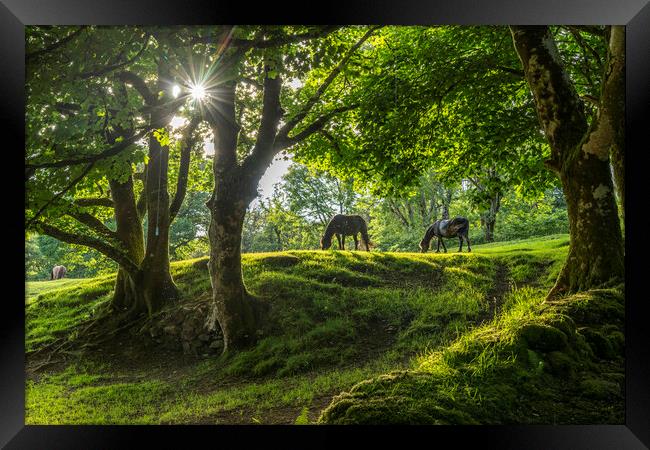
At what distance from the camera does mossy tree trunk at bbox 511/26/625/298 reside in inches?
147

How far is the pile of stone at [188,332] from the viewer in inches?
201

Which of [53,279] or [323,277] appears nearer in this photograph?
[53,279]

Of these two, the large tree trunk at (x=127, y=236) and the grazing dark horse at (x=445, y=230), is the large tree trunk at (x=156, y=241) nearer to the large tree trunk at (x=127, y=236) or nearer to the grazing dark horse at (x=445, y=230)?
the large tree trunk at (x=127, y=236)

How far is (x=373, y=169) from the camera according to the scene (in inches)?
213

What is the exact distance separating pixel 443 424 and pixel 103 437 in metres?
2.90

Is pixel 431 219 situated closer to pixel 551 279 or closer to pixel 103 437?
pixel 551 279

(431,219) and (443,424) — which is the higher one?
(431,219)

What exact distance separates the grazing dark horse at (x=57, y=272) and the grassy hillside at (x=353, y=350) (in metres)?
0.08

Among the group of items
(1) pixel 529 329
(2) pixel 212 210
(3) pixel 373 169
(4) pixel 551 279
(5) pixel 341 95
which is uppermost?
(5) pixel 341 95
